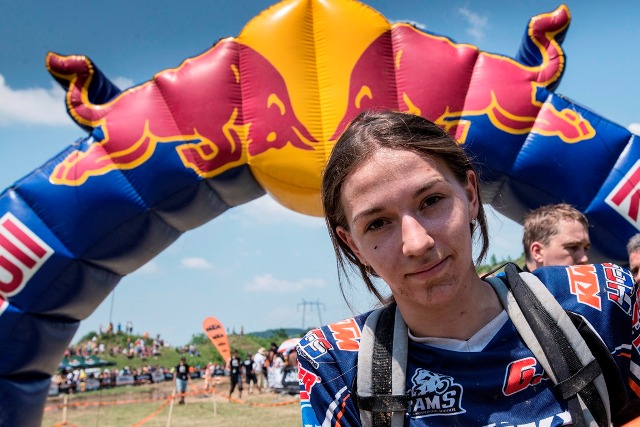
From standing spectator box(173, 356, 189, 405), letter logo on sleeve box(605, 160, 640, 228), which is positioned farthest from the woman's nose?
standing spectator box(173, 356, 189, 405)

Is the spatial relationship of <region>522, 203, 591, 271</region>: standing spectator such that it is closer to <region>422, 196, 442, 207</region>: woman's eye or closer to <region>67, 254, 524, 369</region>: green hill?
<region>422, 196, 442, 207</region>: woman's eye

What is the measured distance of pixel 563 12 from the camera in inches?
175

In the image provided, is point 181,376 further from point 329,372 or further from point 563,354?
point 563,354

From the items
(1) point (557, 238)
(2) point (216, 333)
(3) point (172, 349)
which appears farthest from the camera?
(3) point (172, 349)

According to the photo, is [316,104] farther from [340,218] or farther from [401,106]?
[340,218]

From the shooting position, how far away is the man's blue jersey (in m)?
1.07

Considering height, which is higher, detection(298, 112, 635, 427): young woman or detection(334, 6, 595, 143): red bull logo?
detection(334, 6, 595, 143): red bull logo

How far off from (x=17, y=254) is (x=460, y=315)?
393cm

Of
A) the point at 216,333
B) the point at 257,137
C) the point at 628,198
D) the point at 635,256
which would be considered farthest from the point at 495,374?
the point at 216,333

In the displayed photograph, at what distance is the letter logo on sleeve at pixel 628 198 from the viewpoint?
13.4 ft

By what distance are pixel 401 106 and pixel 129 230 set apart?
2.21 metres

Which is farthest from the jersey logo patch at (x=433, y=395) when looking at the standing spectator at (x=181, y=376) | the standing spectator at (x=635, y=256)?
the standing spectator at (x=181, y=376)

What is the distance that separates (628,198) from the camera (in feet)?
13.4

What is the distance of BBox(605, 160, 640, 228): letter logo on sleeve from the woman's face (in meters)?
3.43
